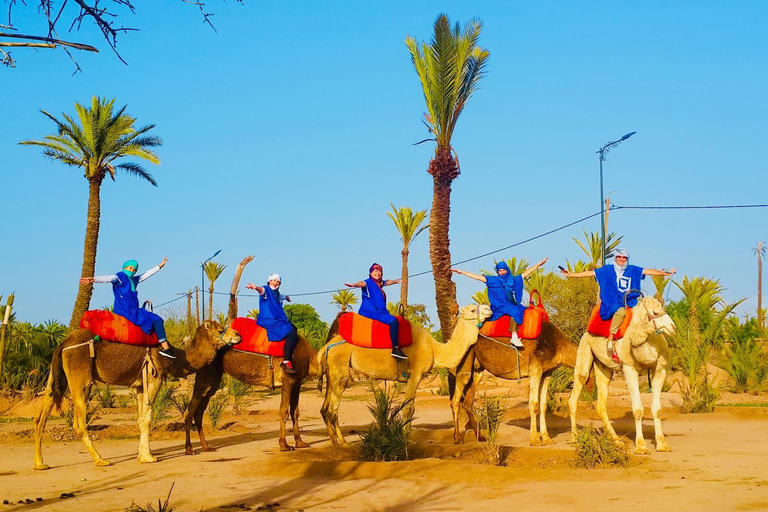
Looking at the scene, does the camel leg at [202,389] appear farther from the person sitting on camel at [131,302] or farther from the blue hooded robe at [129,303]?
the blue hooded robe at [129,303]

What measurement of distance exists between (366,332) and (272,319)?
1.59 m

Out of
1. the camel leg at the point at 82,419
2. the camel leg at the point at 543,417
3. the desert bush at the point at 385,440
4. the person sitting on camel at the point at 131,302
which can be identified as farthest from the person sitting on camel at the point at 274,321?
the camel leg at the point at 543,417

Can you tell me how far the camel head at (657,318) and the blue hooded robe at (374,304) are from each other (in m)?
4.01

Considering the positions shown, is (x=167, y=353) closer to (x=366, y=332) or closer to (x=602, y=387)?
(x=366, y=332)

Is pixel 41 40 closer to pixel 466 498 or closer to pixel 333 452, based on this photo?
pixel 466 498

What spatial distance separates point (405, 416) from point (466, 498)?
11.7 ft

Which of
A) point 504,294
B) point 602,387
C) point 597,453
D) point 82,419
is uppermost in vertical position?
point 504,294

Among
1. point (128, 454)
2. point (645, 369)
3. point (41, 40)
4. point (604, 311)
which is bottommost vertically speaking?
point (128, 454)

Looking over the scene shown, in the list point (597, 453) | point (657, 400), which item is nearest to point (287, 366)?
point (597, 453)

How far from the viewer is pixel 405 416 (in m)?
12.8

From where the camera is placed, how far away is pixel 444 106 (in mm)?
25953

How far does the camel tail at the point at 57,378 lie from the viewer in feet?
42.1

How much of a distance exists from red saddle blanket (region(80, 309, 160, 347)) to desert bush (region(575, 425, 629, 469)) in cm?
659

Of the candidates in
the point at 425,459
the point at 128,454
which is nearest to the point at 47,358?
the point at 128,454
